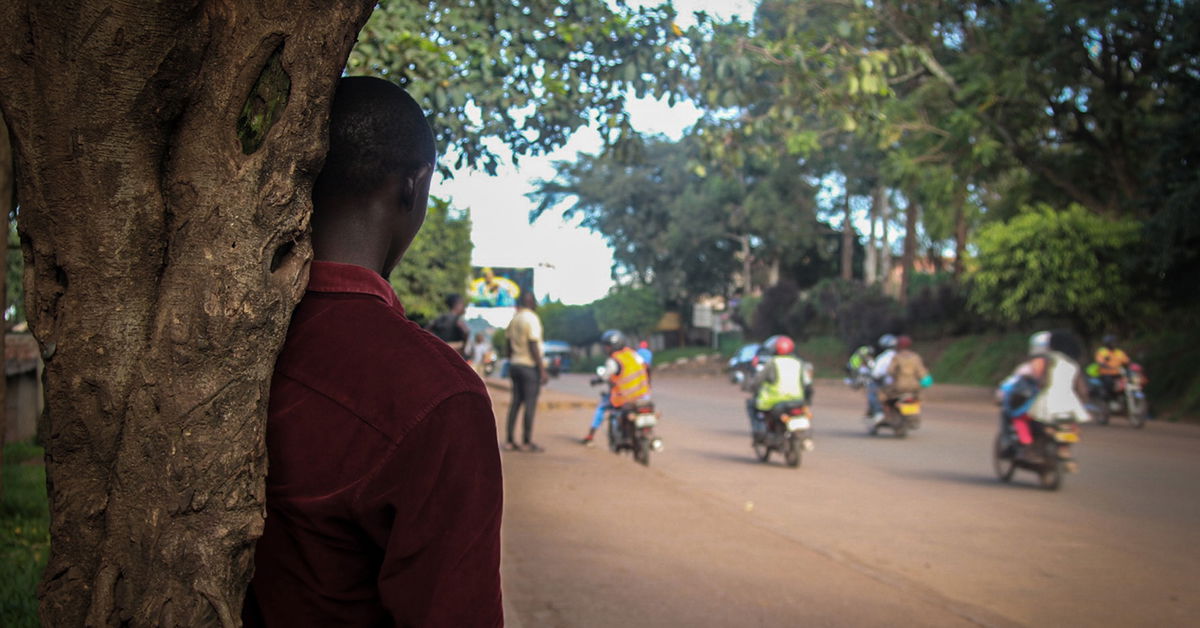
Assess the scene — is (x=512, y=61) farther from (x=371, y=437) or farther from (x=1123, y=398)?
(x=1123, y=398)

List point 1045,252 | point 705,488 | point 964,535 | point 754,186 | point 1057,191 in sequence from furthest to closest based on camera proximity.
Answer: point 754,186 < point 1057,191 < point 1045,252 < point 705,488 < point 964,535

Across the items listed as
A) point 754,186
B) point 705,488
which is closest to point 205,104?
point 705,488

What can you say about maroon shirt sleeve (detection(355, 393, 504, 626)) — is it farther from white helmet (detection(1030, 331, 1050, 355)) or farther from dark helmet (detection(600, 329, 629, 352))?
dark helmet (detection(600, 329, 629, 352))

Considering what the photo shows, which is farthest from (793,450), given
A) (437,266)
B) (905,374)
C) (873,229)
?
(873,229)

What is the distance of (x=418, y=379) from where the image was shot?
1514 millimetres

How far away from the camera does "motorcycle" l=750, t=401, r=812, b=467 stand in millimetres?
12797

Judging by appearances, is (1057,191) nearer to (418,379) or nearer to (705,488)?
(705,488)

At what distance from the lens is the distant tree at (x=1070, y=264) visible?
23141 millimetres

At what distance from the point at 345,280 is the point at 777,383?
38.2 ft

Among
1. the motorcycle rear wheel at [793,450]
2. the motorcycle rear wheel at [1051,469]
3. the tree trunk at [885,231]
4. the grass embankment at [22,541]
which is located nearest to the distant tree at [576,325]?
the tree trunk at [885,231]

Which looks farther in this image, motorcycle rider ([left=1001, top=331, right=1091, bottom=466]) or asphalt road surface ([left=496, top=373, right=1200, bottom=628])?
motorcycle rider ([left=1001, top=331, right=1091, bottom=466])

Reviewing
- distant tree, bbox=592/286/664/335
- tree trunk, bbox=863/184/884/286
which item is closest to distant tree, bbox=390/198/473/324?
tree trunk, bbox=863/184/884/286

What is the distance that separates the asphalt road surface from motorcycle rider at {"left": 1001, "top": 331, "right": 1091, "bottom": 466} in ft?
2.45

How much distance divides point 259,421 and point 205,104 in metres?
0.46
